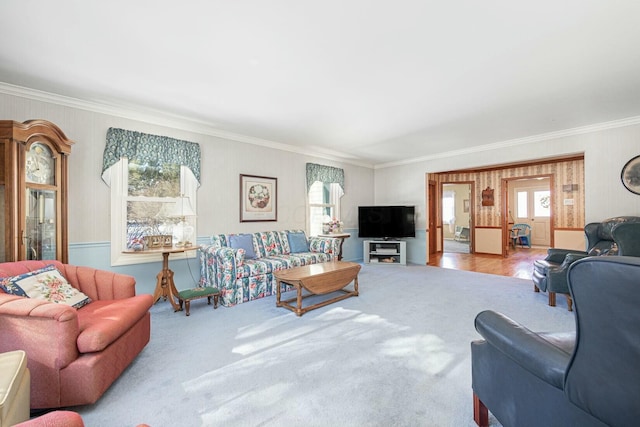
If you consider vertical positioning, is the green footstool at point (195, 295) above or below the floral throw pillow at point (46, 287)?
below

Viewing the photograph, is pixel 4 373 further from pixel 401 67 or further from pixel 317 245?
pixel 317 245

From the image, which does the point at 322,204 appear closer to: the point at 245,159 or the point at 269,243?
the point at 269,243

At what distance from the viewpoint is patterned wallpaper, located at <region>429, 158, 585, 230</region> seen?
21.8ft

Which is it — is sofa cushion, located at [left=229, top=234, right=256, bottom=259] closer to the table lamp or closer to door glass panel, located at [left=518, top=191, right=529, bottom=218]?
the table lamp

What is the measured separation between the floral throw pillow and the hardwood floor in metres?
5.66

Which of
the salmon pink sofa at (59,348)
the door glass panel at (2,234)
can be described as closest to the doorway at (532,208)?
the salmon pink sofa at (59,348)

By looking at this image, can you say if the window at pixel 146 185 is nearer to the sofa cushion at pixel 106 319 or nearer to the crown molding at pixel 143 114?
the crown molding at pixel 143 114

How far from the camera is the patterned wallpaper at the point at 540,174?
666 centimetres

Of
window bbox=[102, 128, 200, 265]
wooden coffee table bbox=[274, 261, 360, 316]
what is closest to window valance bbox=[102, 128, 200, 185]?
window bbox=[102, 128, 200, 265]

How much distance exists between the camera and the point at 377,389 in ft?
5.68

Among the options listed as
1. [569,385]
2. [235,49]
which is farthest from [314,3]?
[569,385]

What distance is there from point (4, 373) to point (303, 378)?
1425mm

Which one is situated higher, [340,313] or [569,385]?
[569,385]

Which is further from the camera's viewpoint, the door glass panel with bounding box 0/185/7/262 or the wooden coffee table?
the wooden coffee table
